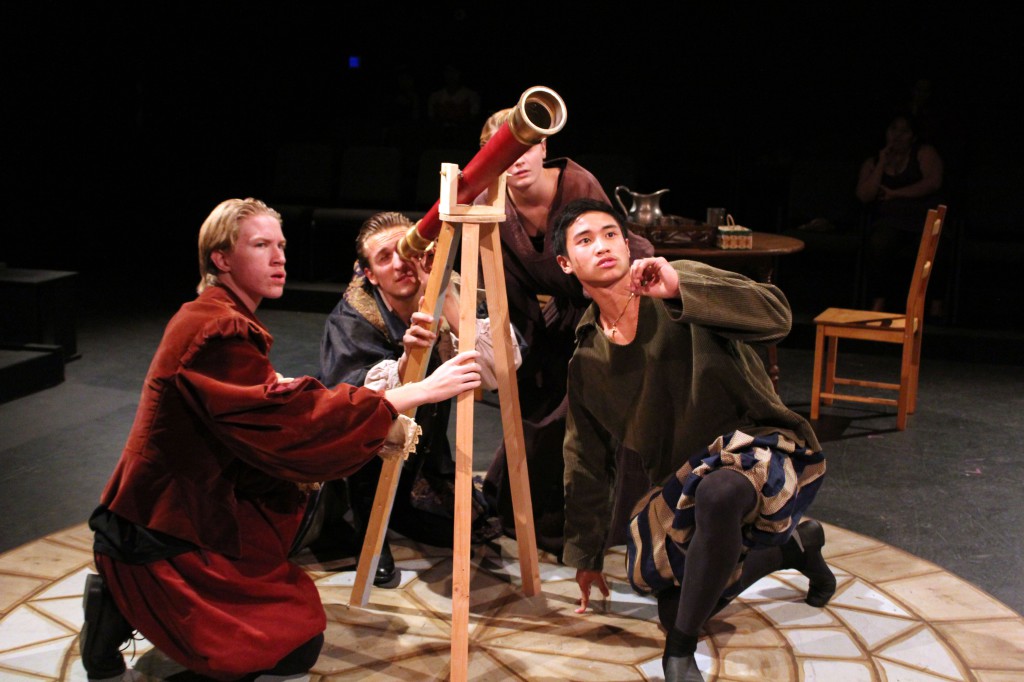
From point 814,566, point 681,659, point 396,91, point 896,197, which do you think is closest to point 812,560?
point 814,566

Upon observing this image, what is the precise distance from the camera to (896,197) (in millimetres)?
6312

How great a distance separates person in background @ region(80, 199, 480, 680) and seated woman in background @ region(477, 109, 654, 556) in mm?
794

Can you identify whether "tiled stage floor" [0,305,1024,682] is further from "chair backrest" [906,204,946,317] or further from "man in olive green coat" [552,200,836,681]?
"chair backrest" [906,204,946,317]

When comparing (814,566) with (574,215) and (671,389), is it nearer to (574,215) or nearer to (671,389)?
(671,389)

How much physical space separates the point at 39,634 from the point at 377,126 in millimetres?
5927

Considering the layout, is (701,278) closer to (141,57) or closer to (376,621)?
(376,621)

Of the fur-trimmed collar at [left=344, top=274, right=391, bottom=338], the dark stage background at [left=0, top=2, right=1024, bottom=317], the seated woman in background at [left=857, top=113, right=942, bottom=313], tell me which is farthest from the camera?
the dark stage background at [left=0, top=2, right=1024, bottom=317]

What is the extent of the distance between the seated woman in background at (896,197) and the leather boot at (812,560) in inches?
142

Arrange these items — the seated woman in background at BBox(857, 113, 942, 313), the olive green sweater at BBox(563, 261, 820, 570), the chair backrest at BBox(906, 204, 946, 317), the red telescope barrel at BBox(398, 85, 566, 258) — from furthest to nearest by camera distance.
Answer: the seated woman in background at BBox(857, 113, 942, 313) → the chair backrest at BBox(906, 204, 946, 317) → the olive green sweater at BBox(563, 261, 820, 570) → the red telescope barrel at BBox(398, 85, 566, 258)

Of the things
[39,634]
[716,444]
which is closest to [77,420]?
[39,634]

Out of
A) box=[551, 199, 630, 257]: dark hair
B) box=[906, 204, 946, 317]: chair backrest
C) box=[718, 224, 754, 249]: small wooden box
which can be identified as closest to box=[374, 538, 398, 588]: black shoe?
box=[551, 199, 630, 257]: dark hair

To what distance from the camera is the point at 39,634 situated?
9.29 ft

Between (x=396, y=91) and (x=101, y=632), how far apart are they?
700 centimetres

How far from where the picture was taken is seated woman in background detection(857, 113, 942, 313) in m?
6.28
